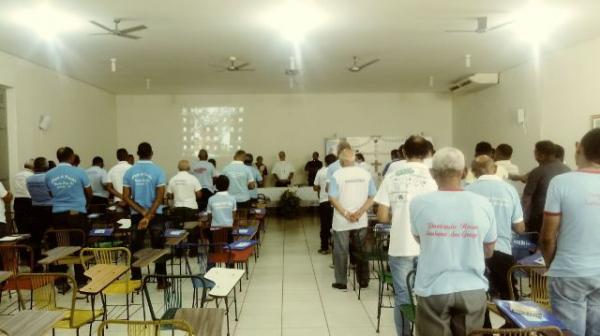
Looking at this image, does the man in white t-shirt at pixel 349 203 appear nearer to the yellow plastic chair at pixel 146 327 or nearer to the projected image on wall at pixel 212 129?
the yellow plastic chair at pixel 146 327

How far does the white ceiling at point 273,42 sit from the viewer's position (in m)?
5.22

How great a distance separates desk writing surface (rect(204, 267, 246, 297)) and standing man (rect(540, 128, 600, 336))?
2.05m

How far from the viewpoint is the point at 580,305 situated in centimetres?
236

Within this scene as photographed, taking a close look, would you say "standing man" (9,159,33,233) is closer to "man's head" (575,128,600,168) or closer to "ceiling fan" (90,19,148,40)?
"ceiling fan" (90,19,148,40)

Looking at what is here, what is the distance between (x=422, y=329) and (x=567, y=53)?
7009 mm

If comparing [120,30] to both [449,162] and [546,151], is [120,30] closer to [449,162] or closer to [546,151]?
[449,162]

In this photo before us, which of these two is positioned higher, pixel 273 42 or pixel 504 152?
pixel 273 42

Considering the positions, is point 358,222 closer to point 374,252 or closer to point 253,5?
point 374,252

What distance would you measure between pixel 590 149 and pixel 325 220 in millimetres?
4917

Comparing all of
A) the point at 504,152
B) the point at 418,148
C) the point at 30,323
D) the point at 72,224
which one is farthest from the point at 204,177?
the point at 30,323

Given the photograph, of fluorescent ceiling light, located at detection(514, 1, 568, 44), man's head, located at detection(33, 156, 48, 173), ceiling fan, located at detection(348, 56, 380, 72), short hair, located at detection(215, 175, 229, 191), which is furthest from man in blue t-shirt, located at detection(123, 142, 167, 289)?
fluorescent ceiling light, located at detection(514, 1, 568, 44)

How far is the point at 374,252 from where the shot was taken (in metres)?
4.82

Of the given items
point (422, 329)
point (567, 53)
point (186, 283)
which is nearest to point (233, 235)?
point (186, 283)

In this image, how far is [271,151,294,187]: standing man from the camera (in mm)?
12500
